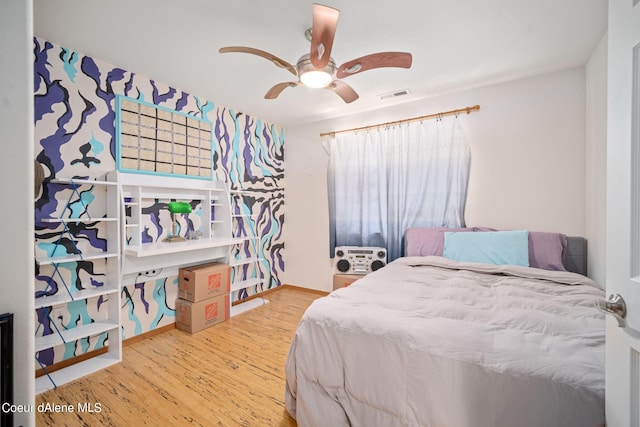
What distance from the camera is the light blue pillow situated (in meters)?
2.42

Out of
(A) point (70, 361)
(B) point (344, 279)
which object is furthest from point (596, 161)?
(A) point (70, 361)

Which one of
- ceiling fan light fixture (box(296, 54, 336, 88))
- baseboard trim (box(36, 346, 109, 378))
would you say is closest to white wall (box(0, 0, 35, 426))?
ceiling fan light fixture (box(296, 54, 336, 88))

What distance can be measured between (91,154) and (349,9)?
92.0 inches

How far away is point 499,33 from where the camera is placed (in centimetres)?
197

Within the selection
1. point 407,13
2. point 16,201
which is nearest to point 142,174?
point 16,201

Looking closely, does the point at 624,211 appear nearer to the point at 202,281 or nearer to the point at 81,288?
the point at 202,281

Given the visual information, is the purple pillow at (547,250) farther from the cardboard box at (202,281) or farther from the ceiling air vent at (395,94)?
the cardboard box at (202,281)

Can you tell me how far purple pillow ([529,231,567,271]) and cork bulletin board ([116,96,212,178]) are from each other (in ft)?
11.3

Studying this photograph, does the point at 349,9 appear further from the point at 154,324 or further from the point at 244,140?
the point at 154,324

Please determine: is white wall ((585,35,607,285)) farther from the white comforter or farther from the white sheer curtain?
the white sheer curtain

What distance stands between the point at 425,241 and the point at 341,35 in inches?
82.7

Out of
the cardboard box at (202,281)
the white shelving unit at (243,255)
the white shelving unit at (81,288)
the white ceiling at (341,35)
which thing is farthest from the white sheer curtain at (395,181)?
the white shelving unit at (81,288)

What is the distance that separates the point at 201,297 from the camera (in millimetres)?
2785

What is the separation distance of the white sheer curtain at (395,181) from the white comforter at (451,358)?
1370 mm
